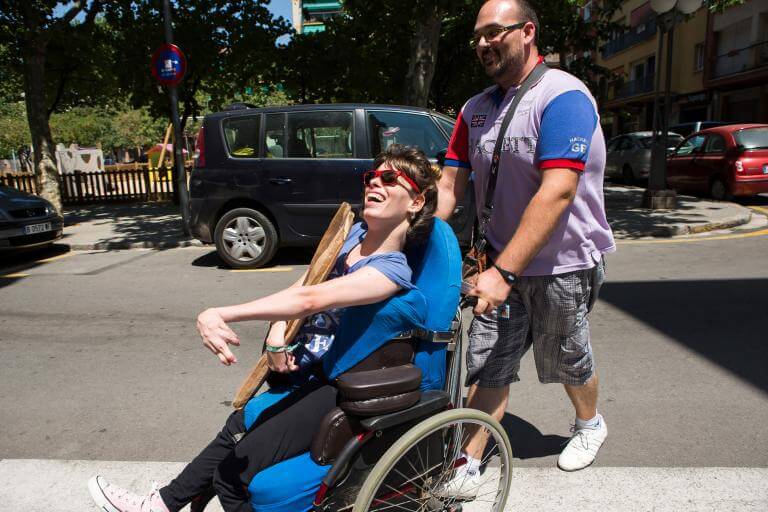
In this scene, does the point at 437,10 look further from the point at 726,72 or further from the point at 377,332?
the point at 726,72

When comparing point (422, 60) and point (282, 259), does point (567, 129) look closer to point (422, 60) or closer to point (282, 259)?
point (282, 259)

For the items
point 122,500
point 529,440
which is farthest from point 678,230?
point 122,500

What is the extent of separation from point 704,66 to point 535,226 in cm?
3082

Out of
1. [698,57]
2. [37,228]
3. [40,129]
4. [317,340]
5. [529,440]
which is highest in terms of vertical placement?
[698,57]

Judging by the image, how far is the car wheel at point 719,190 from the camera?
11.9m

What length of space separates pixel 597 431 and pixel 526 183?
1.26 meters

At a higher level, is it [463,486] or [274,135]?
[274,135]

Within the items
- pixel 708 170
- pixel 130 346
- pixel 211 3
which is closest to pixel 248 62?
pixel 211 3

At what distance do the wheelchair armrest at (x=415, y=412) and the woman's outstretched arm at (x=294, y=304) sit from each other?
1.16ft

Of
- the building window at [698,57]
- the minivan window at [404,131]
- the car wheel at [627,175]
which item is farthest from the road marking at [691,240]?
the building window at [698,57]

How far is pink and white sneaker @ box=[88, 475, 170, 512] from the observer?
2.05m

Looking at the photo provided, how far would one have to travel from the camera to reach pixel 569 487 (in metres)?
2.54

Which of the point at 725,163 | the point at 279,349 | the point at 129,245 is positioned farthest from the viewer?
the point at 725,163

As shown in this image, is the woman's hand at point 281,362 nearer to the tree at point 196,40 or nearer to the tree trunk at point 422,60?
the tree trunk at point 422,60
